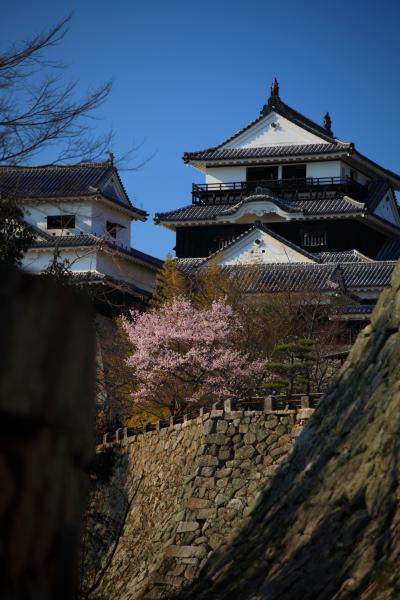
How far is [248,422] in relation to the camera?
76.2 feet

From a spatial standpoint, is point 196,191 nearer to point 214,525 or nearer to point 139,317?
point 139,317

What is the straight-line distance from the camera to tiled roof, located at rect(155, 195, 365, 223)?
147ft

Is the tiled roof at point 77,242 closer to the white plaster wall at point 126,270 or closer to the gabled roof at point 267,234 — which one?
the white plaster wall at point 126,270

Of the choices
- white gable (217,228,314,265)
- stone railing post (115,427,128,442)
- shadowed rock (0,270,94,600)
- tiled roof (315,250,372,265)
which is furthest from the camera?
tiled roof (315,250,372,265)

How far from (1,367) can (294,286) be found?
35.9 m

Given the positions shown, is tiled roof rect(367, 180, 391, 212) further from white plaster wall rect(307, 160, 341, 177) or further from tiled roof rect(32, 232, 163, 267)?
tiled roof rect(32, 232, 163, 267)

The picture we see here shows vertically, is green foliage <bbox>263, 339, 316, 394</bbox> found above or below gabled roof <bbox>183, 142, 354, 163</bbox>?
below

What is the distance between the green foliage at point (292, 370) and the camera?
27828mm

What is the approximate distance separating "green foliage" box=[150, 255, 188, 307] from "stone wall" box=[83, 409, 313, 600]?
1133 cm

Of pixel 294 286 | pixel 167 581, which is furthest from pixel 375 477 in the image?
pixel 294 286

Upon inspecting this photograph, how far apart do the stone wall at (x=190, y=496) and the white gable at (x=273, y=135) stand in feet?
82.4

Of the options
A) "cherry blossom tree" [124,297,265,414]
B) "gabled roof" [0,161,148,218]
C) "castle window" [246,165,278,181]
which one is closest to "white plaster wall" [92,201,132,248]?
"gabled roof" [0,161,148,218]

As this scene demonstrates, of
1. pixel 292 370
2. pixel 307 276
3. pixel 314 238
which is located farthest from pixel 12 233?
pixel 314 238

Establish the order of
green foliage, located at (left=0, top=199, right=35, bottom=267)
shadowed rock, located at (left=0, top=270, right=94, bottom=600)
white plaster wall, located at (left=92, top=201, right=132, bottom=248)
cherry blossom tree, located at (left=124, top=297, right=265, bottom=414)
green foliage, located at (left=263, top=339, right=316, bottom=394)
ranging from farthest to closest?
white plaster wall, located at (left=92, top=201, right=132, bottom=248) < cherry blossom tree, located at (left=124, top=297, right=265, bottom=414) < green foliage, located at (left=263, top=339, right=316, bottom=394) < green foliage, located at (left=0, top=199, right=35, bottom=267) < shadowed rock, located at (left=0, top=270, right=94, bottom=600)
